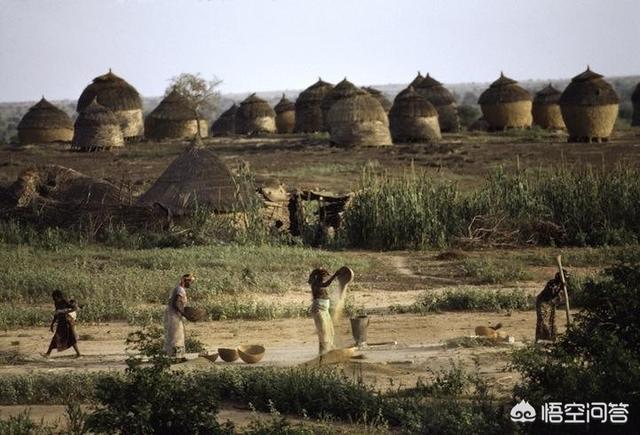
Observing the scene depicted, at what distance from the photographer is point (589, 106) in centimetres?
3659

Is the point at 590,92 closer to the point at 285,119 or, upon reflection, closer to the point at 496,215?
the point at 285,119

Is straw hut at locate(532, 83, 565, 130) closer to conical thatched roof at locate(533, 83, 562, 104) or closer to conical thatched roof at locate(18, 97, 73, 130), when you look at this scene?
conical thatched roof at locate(533, 83, 562, 104)

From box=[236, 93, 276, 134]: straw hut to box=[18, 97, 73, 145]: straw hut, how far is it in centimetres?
833

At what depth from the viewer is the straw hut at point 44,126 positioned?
4416cm

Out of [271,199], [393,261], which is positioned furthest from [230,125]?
[393,261]

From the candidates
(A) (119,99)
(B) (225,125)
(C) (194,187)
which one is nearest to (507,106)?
(B) (225,125)

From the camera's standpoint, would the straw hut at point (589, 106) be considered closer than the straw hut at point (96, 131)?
Yes

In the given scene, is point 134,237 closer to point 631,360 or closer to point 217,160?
point 217,160

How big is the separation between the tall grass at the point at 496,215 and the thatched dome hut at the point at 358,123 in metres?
19.3

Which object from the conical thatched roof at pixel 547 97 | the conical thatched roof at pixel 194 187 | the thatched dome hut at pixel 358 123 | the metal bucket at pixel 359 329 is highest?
the conical thatched roof at pixel 547 97

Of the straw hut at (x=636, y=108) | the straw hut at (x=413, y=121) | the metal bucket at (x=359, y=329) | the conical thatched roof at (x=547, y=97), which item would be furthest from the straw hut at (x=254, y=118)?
the metal bucket at (x=359, y=329)

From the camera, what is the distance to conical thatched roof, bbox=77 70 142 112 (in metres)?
42.7

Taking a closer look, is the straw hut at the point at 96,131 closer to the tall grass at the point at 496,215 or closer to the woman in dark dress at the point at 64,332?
the tall grass at the point at 496,215

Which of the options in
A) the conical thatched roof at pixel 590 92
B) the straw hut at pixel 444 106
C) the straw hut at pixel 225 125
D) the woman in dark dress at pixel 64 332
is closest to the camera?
the woman in dark dress at pixel 64 332
